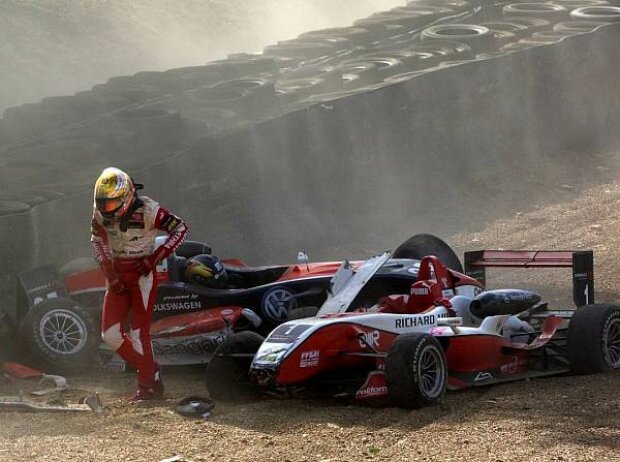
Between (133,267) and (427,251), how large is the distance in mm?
3234

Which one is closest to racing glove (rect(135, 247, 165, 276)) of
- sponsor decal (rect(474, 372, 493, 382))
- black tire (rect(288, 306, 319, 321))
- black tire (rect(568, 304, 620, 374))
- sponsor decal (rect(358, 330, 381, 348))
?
black tire (rect(288, 306, 319, 321))

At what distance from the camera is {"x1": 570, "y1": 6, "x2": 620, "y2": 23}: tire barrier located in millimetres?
22078

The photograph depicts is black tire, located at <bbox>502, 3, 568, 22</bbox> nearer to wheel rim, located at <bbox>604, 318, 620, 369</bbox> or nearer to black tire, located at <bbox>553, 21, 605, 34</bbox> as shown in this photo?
black tire, located at <bbox>553, 21, 605, 34</bbox>

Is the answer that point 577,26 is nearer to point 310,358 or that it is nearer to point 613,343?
point 613,343

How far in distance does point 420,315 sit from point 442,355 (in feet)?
2.10

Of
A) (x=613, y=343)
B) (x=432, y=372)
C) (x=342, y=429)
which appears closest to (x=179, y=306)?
(x=432, y=372)

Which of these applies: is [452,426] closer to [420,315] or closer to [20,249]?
[420,315]

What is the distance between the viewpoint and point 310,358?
8.20m

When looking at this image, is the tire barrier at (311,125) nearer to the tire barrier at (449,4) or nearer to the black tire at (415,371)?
the tire barrier at (449,4)

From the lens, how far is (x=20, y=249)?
1096 cm

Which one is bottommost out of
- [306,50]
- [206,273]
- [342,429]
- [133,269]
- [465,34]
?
[342,429]

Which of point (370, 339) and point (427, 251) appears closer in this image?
point (370, 339)

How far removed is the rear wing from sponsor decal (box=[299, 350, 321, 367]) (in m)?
3.14

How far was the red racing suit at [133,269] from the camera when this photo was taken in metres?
9.07
